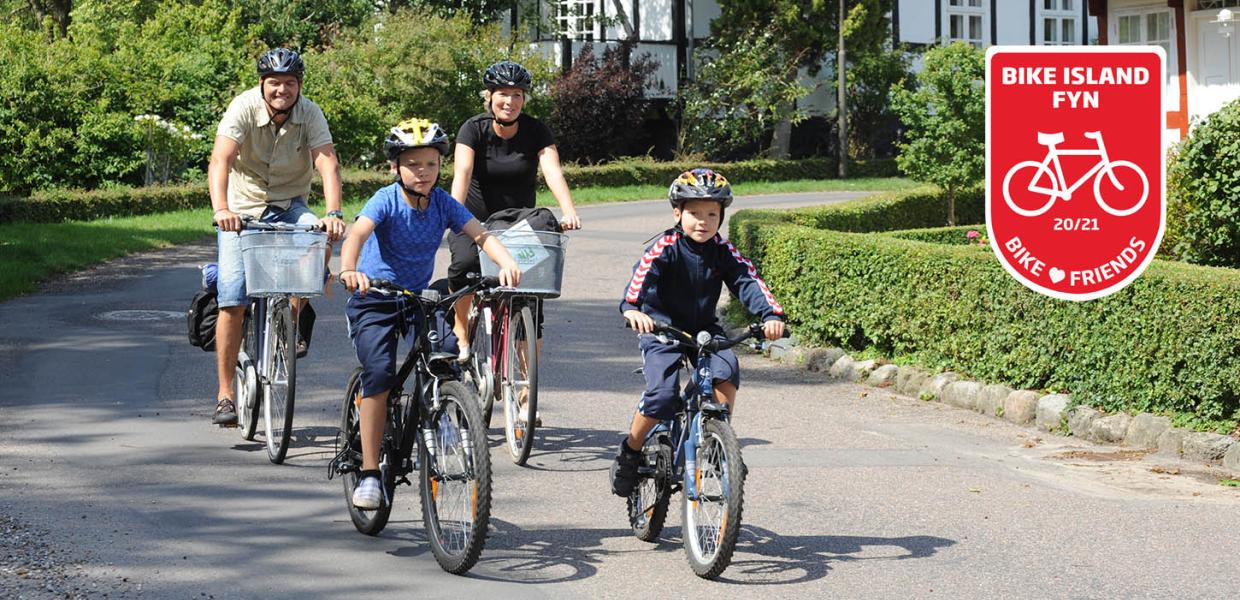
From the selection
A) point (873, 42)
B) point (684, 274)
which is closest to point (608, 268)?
point (684, 274)

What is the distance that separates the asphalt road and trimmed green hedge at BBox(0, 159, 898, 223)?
1549 centimetres

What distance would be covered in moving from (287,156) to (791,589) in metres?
3.92

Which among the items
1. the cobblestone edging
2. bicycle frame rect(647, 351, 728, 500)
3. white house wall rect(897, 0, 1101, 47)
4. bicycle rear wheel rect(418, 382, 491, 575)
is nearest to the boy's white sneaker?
bicycle rear wheel rect(418, 382, 491, 575)

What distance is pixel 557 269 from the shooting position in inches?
325

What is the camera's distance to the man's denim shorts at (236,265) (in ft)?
28.1

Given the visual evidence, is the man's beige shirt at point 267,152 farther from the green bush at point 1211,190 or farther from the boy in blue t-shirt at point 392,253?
the green bush at point 1211,190

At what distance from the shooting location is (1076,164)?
32.2 ft

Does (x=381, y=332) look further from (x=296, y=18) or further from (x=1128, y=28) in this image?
(x=296, y=18)

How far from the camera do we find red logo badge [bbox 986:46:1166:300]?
9648 millimetres

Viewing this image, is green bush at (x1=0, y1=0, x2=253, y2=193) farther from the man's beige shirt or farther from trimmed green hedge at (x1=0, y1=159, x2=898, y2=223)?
the man's beige shirt

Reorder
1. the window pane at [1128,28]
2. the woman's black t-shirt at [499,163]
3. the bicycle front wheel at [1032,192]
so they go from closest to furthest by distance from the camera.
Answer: the woman's black t-shirt at [499,163], the bicycle front wheel at [1032,192], the window pane at [1128,28]

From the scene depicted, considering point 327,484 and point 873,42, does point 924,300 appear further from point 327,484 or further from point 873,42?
point 873,42

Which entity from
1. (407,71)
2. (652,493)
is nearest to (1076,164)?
(652,493)

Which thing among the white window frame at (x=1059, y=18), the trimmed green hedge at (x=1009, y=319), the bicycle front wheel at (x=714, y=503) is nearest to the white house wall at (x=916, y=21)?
the white window frame at (x=1059, y=18)
